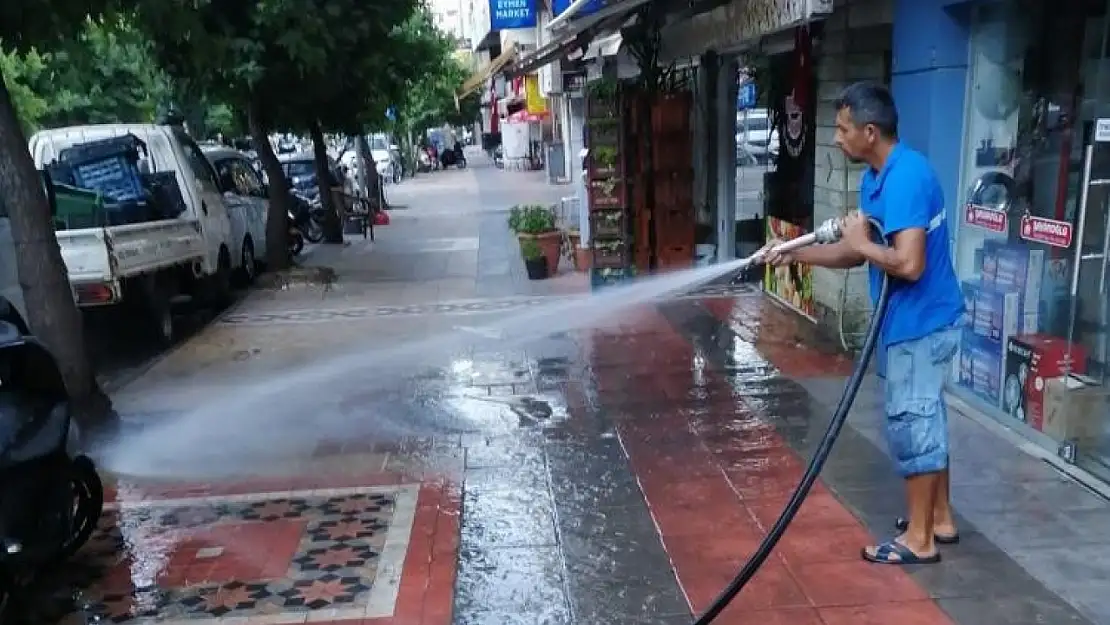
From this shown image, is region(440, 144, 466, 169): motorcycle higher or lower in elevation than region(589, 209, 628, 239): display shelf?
lower

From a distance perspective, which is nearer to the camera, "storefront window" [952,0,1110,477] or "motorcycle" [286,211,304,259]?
"storefront window" [952,0,1110,477]

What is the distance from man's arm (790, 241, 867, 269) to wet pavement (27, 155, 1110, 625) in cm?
127

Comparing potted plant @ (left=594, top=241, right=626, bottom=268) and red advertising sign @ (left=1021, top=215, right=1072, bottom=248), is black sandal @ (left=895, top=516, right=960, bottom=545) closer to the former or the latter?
red advertising sign @ (left=1021, top=215, right=1072, bottom=248)

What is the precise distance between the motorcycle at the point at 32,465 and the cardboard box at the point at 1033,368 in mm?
4726

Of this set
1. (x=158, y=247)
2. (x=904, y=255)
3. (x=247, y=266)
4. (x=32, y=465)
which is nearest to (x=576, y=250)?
(x=247, y=266)

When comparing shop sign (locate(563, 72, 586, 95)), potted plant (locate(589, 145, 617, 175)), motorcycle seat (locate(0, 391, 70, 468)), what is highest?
shop sign (locate(563, 72, 586, 95))

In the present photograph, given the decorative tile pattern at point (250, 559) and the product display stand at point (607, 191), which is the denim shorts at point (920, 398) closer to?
the decorative tile pattern at point (250, 559)

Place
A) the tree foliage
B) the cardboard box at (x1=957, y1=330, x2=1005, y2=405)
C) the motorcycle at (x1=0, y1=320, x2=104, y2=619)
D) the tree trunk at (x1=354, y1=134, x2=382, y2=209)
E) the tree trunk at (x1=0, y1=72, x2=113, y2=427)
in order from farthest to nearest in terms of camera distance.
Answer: the tree trunk at (x1=354, y1=134, x2=382, y2=209)
the tree foliage
the tree trunk at (x1=0, y1=72, x2=113, y2=427)
the cardboard box at (x1=957, y1=330, x2=1005, y2=405)
the motorcycle at (x1=0, y1=320, x2=104, y2=619)

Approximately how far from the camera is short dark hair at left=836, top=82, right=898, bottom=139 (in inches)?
151

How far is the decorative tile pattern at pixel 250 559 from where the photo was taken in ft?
13.2

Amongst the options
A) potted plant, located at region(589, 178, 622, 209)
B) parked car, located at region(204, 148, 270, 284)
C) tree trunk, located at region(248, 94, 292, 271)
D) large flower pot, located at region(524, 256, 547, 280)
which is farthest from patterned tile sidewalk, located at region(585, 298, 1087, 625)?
tree trunk, located at region(248, 94, 292, 271)

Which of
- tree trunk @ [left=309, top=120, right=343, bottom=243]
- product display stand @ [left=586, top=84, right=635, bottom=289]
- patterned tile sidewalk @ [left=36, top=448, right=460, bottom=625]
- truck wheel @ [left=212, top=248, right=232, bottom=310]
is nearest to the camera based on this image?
patterned tile sidewalk @ [left=36, top=448, right=460, bottom=625]

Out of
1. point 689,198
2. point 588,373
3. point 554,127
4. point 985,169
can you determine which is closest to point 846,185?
point 985,169

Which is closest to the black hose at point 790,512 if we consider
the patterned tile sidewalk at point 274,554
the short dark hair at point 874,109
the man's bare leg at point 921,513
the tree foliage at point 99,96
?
the man's bare leg at point 921,513
